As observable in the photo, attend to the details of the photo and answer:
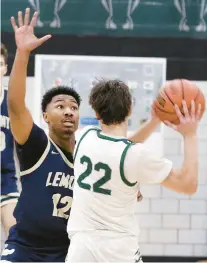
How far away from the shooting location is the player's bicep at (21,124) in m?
2.77

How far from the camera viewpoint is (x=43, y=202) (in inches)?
117

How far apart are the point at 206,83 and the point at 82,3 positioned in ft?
4.89

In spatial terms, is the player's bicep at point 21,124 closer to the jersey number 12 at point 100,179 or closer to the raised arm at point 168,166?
the jersey number 12 at point 100,179

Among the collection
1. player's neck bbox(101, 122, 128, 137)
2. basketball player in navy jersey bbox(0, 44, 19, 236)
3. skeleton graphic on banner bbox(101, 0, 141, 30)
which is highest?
skeleton graphic on banner bbox(101, 0, 141, 30)

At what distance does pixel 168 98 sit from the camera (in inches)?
112

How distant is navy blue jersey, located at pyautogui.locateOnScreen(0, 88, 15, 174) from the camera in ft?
16.1

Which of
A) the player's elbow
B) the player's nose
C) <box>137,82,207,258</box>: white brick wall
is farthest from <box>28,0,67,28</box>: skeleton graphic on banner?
the player's elbow

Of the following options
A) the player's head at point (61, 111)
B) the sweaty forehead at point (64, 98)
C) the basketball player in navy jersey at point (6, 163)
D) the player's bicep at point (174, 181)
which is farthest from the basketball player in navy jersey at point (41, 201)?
the basketball player in navy jersey at point (6, 163)

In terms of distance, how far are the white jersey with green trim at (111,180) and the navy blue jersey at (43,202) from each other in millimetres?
379

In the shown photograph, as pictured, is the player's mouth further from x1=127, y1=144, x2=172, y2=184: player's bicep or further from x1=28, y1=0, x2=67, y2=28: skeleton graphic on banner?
x1=28, y1=0, x2=67, y2=28: skeleton graphic on banner

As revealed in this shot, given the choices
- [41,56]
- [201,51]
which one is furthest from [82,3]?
[201,51]

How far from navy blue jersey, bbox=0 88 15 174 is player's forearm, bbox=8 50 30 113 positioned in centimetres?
219

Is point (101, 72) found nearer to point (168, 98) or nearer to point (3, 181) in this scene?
point (3, 181)

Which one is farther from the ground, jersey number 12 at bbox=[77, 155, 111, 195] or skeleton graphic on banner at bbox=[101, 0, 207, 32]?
skeleton graphic on banner at bbox=[101, 0, 207, 32]
